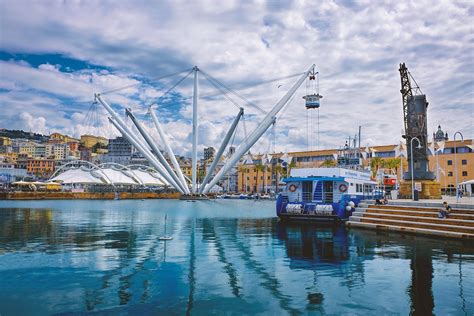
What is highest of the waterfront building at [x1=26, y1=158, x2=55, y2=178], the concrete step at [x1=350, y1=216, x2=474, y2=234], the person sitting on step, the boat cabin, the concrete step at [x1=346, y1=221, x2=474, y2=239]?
the waterfront building at [x1=26, y1=158, x2=55, y2=178]

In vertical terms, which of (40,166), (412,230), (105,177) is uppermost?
(40,166)

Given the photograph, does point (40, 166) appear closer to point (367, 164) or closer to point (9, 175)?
point (9, 175)

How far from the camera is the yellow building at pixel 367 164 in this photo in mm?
81925

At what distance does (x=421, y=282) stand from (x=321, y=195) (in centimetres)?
2203

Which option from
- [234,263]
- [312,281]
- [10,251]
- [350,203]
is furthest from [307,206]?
[10,251]

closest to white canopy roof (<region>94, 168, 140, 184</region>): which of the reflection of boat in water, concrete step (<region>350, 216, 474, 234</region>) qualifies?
the reflection of boat in water

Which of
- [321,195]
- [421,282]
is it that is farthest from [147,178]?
[421,282]

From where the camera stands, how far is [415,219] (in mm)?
26531

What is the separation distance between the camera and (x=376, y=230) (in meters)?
28.2

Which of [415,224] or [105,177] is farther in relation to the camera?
[105,177]

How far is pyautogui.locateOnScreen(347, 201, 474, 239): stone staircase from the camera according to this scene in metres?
22.9

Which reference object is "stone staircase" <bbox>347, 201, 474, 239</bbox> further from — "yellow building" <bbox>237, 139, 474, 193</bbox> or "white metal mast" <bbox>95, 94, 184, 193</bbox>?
"white metal mast" <bbox>95, 94, 184, 193</bbox>

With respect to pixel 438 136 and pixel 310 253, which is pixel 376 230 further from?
pixel 438 136

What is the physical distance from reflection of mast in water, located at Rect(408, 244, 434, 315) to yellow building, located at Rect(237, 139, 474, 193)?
35.2 meters
